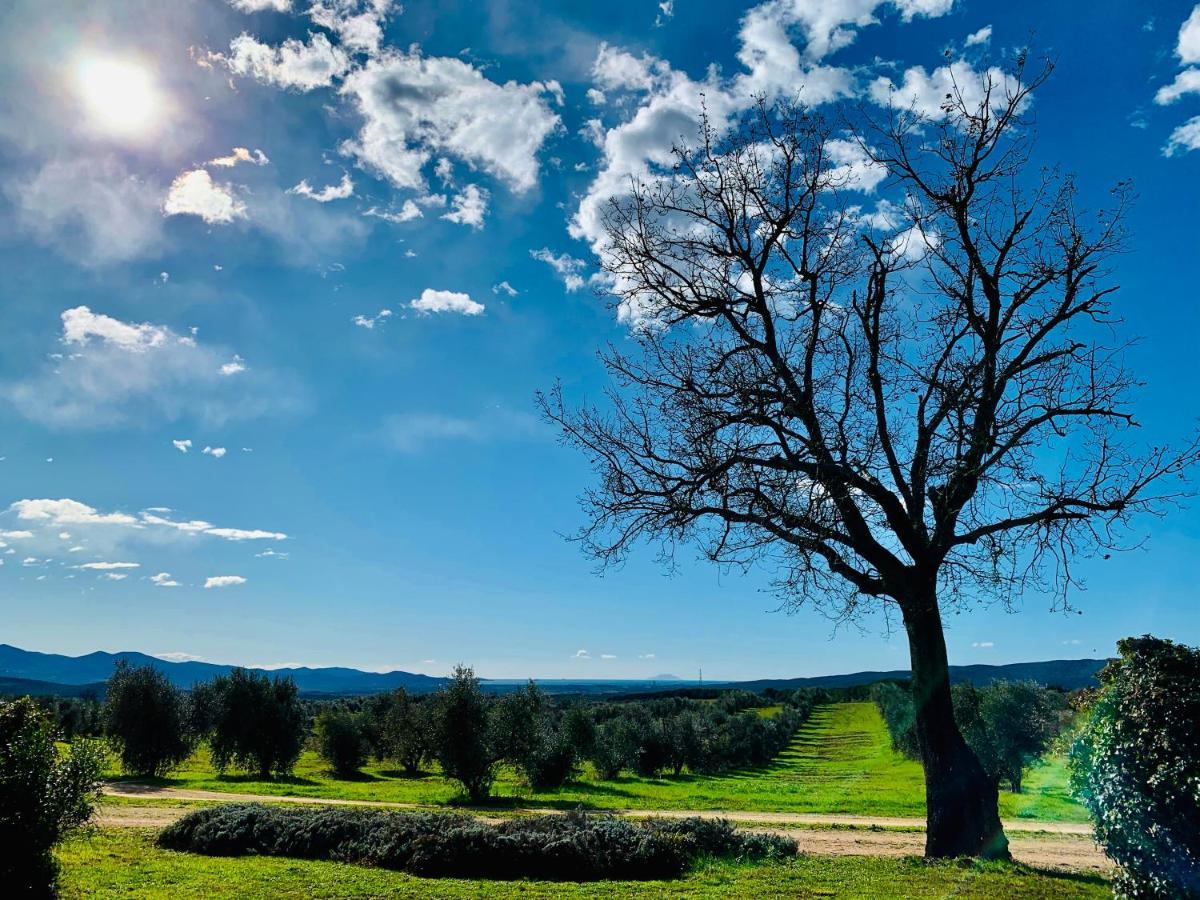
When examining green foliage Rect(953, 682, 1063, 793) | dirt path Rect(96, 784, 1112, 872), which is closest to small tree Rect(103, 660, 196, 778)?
dirt path Rect(96, 784, 1112, 872)

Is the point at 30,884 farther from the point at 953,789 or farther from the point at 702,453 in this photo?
the point at 953,789

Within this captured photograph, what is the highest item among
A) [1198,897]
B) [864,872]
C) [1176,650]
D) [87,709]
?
[1176,650]

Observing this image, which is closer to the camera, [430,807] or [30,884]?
[30,884]

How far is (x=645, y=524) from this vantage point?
44.9 ft

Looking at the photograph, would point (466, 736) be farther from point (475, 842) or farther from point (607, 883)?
point (607, 883)

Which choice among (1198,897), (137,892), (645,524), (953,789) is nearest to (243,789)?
(137,892)

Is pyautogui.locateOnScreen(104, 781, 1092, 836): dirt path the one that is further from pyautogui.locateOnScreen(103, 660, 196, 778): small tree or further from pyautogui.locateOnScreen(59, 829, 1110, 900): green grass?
pyautogui.locateOnScreen(103, 660, 196, 778): small tree

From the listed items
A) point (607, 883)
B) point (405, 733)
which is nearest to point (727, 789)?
point (405, 733)

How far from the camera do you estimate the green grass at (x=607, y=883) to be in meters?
10.6

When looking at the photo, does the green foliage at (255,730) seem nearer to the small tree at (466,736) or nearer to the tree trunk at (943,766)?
the small tree at (466,736)

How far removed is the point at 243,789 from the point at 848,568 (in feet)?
109

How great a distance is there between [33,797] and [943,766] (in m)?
14.5

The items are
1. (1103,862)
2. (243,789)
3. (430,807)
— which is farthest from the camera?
(243,789)

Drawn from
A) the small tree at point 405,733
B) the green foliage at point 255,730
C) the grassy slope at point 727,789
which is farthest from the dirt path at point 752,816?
the small tree at point 405,733
